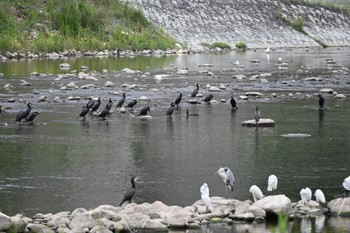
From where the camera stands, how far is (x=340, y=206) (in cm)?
1394

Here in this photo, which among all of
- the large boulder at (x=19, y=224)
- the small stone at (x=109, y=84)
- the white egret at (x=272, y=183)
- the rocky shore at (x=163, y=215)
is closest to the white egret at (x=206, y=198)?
the rocky shore at (x=163, y=215)

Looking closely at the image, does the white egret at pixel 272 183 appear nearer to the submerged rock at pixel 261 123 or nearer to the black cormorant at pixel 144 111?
the submerged rock at pixel 261 123

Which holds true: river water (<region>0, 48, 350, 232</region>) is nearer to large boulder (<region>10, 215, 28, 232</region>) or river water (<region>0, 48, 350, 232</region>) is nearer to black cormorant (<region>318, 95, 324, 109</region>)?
black cormorant (<region>318, 95, 324, 109</region>)

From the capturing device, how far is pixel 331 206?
13938 millimetres

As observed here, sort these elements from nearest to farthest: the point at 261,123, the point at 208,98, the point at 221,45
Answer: the point at 261,123, the point at 208,98, the point at 221,45

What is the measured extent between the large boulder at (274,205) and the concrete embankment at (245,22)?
54.4 meters

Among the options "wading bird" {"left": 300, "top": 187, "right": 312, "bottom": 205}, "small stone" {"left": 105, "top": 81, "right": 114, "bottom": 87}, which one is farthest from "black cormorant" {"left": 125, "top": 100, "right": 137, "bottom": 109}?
"wading bird" {"left": 300, "top": 187, "right": 312, "bottom": 205}

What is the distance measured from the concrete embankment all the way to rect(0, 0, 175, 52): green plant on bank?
308 cm

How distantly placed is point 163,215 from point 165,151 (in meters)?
6.21

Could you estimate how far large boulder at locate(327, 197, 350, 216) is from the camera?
13789 mm

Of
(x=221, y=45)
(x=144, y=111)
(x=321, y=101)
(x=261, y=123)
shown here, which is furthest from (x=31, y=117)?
(x=221, y=45)

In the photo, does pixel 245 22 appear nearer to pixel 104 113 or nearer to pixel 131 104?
pixel 131 104

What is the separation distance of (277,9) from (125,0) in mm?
16049

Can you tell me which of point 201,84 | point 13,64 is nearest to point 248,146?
point 201,84
